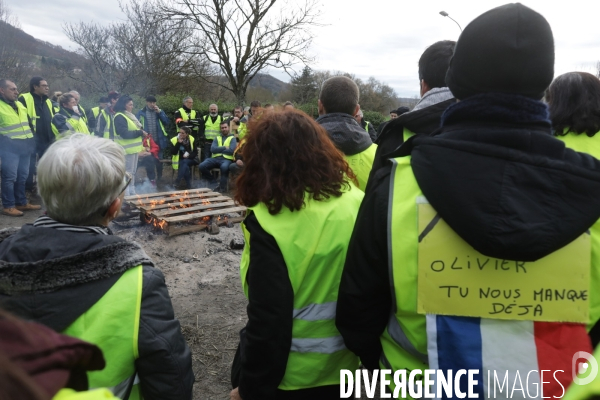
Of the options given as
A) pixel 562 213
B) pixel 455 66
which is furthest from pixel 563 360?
pixel 455 66

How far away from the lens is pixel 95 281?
1472mm

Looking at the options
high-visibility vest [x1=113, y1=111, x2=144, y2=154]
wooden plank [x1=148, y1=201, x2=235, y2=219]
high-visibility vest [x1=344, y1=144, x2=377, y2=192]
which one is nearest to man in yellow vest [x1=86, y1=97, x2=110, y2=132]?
high-visibility vest [x1=113, y1=111, x2=144, y2=154]

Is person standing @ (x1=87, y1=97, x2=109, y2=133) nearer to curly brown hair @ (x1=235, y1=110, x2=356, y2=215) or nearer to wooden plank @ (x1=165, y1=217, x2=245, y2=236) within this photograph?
wooden plank @ (x1=165, y1=217, x2=245, y2=236)

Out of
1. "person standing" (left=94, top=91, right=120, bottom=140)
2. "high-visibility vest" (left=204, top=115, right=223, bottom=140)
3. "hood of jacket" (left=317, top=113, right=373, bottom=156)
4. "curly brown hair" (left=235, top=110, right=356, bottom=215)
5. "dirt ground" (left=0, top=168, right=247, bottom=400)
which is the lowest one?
"dirt ground" (left=0, top=168, right=247, bottom=400)

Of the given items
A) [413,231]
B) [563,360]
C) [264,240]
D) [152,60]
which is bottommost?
[563,360]

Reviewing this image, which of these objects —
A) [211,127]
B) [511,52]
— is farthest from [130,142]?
[511,52]

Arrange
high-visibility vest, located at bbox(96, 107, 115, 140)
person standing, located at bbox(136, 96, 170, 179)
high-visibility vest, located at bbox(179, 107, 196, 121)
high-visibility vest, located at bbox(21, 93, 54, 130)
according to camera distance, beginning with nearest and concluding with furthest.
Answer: high-visibility vest, located at bbox(21, 93, 54, 130), high-visibility vest, located at bbox(96, 107, 115, 140), person standing, located at bbox(136, 96, 170, 179), high-visibility vest, located at bbox(179, 107, 196, 121)

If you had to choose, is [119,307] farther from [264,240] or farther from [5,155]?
[5,155]

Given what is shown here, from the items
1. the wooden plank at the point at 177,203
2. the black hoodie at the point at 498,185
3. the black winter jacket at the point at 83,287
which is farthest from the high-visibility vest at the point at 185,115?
the black hoodie at the point at 498,185

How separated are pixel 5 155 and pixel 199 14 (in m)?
17.0

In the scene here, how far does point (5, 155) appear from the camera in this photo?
738cm

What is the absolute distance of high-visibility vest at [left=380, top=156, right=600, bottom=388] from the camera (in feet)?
4.41

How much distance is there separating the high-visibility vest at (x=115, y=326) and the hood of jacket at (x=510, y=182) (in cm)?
109

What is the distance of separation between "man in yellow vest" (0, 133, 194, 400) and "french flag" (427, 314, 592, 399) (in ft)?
3.29
